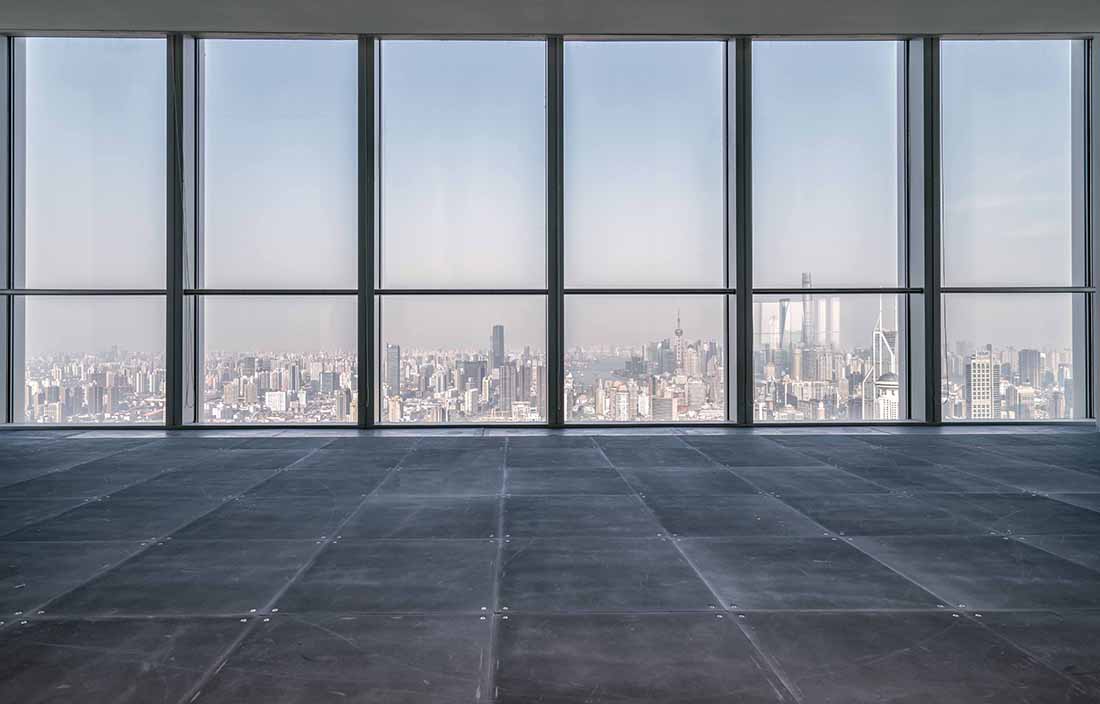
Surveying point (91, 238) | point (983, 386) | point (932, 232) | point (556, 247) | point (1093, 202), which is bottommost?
point (983, 386)

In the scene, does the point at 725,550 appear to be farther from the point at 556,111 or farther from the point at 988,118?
the point at 988,118

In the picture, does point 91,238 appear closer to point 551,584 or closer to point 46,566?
point 46,566

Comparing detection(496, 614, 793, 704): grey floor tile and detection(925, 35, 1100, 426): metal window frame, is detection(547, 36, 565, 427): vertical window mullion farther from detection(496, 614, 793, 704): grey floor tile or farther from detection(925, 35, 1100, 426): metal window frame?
detection(496, 614, 793, 704): grey floor tile

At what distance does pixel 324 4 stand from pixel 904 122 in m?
10.9

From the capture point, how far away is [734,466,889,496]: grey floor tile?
754cm

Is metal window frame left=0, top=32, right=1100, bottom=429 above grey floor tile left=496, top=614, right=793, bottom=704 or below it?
above

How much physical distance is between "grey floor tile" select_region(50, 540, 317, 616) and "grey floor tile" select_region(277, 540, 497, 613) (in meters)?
0.23

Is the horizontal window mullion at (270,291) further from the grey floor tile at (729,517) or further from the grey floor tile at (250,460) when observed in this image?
the grey floor tile at (729,517)

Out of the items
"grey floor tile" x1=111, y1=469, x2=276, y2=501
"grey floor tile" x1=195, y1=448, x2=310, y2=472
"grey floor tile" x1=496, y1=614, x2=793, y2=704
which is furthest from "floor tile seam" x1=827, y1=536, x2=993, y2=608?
"grey floor tile" x1=195, y1=448, x2=310, y2=472

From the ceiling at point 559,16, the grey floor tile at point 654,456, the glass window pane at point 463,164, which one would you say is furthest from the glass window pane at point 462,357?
the ceiling at point 559,16

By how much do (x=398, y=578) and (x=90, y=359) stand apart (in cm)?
1123

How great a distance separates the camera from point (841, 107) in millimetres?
13430

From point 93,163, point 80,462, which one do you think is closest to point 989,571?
point 80,462

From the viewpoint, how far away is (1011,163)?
1340 cm
